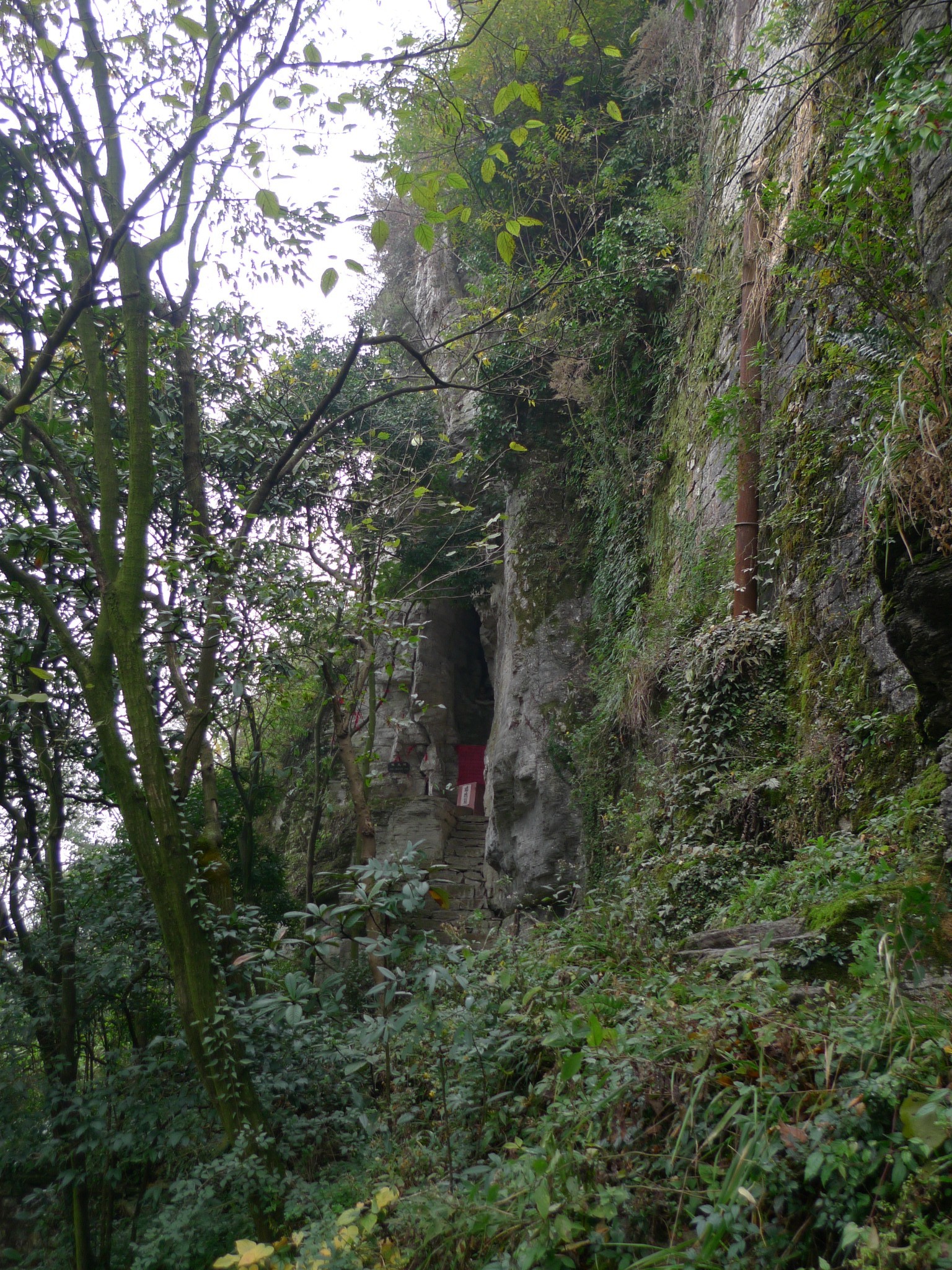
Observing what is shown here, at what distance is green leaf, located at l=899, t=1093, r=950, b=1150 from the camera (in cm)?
153

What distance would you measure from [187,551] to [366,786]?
125 inches

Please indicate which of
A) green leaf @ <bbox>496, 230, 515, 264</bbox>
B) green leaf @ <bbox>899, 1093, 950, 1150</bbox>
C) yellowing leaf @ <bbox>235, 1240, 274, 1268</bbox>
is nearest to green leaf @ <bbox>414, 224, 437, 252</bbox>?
green leaf @ <bbox>496, 230, 515, 264</bbox>

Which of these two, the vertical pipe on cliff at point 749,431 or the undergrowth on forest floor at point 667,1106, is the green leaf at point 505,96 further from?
the vertical pipe on cliff at point 749,431

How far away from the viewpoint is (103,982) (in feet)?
16.0

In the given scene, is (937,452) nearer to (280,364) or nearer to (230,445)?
(230,445)

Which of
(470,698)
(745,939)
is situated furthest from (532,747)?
(470,698)

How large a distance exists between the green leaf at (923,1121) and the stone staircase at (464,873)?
25.3 feet

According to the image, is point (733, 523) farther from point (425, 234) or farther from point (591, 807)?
point (425, 234)

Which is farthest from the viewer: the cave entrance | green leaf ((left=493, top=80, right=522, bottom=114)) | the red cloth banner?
the cave entrance

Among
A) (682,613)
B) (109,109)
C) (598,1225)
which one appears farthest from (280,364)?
(598,1225)

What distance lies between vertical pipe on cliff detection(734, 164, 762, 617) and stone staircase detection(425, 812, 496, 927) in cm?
561

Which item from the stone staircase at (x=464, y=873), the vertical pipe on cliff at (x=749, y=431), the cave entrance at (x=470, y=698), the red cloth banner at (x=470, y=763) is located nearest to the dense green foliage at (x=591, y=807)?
the vertical pipe on cliff at (x=749, y=431)

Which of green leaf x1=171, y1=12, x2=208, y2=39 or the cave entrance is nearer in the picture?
green leaf x1=171, y1=12, x2=208, y2=39

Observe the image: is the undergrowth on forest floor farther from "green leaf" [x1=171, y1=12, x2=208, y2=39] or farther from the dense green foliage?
"green leaf" [x1=171, y1=12, x2=208, y2=39]
